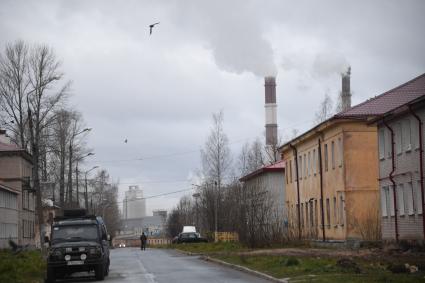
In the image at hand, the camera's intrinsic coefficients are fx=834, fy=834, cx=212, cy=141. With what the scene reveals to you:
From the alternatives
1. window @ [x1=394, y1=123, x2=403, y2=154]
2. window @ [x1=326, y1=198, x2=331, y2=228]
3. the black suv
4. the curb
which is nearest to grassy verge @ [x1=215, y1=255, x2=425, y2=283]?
the curb

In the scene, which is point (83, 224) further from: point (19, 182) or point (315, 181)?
point (19, 182)

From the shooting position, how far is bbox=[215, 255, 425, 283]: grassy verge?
20.0 m

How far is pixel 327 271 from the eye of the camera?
23.9 metres

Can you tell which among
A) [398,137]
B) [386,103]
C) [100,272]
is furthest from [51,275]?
[386,103]

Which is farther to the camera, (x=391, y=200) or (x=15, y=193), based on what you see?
(x=15, y=193)

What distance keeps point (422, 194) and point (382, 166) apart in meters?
5.98

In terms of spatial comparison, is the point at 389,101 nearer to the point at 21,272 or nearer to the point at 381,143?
the point at 381,143

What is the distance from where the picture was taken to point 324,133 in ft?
165

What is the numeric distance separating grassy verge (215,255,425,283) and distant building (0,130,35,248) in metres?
42.6

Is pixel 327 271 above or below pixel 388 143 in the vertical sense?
below

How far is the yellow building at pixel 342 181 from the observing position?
45.5 m

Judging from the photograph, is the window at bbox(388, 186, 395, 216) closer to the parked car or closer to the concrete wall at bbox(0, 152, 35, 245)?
the parked car

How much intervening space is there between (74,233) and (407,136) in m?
16.9

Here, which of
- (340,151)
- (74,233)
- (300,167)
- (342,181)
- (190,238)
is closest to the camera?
(74,233)
